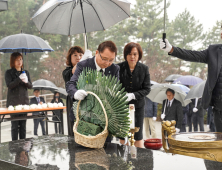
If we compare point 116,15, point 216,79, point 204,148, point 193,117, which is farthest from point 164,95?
point 204,148

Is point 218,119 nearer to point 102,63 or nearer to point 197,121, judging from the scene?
point 102,63

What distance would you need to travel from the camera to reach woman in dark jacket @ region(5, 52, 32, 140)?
477 cm

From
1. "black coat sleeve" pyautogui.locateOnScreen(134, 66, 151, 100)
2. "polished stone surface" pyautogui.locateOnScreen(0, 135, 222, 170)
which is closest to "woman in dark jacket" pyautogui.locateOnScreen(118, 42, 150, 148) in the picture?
"black coat sleeve" pyautogui.locateOnScreen(134, 66, 151, 100)

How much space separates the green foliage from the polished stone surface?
0.15 meters

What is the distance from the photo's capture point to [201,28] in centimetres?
1933

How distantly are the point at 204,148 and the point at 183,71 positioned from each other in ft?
60.9

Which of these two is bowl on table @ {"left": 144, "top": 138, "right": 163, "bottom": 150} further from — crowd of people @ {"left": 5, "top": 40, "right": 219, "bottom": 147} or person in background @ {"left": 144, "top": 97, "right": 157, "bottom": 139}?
person in background @ {"left": 144, "top": 97, "right": 157, "bottom": 139}

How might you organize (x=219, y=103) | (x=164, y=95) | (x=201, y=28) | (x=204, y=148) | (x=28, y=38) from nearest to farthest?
(x=204, y=148) → (x=219, y=103) → (x=28, y=38) → (x=164, y=95) → (x=201, y=28)

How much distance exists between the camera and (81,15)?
386cm

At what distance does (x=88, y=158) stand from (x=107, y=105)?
0.32 meters

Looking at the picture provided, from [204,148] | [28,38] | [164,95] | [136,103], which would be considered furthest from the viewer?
[164,95]

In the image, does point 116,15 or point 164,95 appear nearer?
point 116,15

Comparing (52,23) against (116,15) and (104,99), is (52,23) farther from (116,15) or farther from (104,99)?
(104,99)

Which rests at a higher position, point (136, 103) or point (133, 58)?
point (133, 58)
